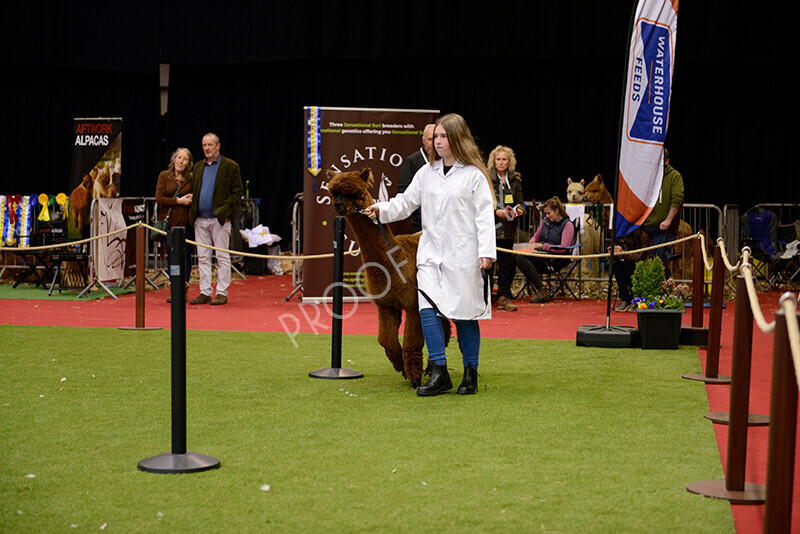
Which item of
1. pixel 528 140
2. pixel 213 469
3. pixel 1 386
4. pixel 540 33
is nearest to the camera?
pixel 213 469

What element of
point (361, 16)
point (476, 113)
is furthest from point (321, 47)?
point (476, 113)

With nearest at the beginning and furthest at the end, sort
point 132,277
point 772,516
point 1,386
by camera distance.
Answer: point 772,516
point 1,386
point 132,277

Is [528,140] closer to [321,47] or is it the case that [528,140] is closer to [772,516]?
[321,47]

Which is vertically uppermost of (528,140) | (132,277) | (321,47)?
(321,47)

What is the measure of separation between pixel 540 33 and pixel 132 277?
8.24 m

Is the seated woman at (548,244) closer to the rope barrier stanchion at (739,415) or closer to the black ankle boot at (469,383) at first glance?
the black ankle boot at (469,383)

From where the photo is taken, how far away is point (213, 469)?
13.7ft

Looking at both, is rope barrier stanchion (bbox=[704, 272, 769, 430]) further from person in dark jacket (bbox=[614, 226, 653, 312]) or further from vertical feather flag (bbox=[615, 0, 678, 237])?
person in dark jacket (bbox=[614, 226, 653, 312])

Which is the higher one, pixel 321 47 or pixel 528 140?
pixel 321 47

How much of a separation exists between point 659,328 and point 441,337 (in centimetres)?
309

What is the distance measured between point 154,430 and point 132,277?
9.41m

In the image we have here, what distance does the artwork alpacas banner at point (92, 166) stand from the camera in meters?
13.7

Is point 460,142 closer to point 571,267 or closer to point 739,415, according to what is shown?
point 739,415

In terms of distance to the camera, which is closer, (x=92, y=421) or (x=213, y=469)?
(x=213, y=469)
